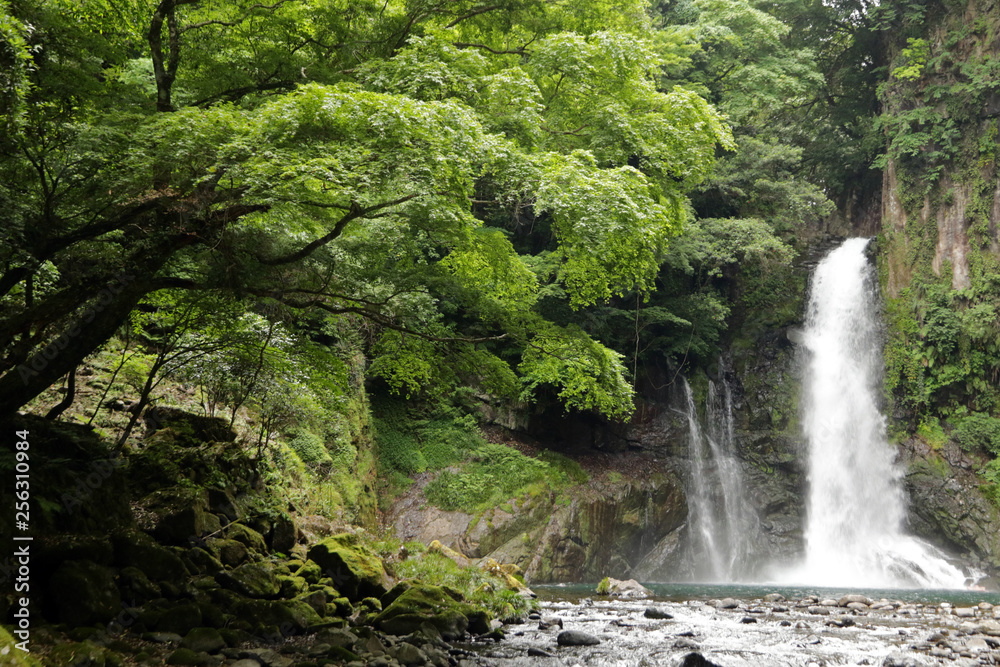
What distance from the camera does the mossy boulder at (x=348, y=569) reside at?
795cm

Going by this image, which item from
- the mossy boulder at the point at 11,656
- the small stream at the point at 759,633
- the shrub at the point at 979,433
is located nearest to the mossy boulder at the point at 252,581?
the small stream at the point at 759,633

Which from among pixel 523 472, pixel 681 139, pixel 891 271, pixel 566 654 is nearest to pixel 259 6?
pixel 681 139

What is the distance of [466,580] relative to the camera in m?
10.1

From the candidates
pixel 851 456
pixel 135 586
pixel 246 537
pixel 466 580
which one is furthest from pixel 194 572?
pixel 851 456

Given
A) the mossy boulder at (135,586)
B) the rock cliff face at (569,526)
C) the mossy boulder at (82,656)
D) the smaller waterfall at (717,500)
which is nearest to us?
the mossy boulder at (82,656)

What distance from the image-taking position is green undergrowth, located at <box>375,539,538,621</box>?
938cm

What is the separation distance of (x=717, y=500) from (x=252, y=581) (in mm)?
15742

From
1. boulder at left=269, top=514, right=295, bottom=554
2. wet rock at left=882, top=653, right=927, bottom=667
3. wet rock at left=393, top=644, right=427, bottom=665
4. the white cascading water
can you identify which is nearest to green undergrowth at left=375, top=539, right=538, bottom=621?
boulder at left=269, top=514, right=295, bottom=554

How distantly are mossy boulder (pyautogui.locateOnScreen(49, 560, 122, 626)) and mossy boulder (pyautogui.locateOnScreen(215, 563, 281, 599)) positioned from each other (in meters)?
1.28

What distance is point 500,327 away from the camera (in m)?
8.66

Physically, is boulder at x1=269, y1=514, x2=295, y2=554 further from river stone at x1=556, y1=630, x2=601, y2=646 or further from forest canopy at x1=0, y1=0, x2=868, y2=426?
river stone at x1=556, y1=630, x2=601, y2=646

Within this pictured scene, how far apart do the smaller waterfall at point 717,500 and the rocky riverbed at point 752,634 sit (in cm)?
675

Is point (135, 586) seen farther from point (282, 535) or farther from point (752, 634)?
point (752, 634)

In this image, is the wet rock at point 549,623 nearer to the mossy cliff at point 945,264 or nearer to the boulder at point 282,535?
the boulder at point 282,535
